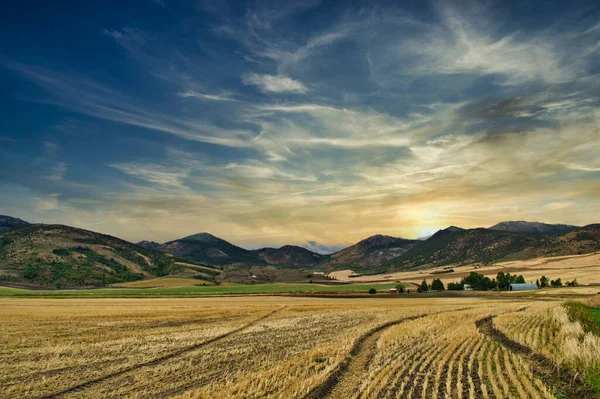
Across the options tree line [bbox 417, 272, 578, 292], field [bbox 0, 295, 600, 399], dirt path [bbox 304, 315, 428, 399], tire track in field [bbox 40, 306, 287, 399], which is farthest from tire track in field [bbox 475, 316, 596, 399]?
tree line [bbox 417, 272, 578, 292]

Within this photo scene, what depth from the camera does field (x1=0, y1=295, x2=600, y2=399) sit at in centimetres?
1791

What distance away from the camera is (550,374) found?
20.5 m

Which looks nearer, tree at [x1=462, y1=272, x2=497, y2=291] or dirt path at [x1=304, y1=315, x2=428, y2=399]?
dirt path at [x1=304, y1=315, x2=428, y2=399]

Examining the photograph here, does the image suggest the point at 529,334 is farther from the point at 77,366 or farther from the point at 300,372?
the point at 77,366

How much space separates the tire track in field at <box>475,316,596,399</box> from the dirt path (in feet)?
29.8

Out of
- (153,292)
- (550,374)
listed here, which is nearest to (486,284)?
(153,292)

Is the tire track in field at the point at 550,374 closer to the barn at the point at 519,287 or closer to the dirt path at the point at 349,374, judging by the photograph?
the dirt path at the point at 349,374

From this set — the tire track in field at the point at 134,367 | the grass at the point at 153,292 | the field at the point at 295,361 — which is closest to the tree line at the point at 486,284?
the grass at the point at 153,292

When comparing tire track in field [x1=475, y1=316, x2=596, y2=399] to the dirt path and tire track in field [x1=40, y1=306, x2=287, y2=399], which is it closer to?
the dirt path

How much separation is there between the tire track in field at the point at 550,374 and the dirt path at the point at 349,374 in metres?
9.08

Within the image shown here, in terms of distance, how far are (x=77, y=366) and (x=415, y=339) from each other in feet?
79.2

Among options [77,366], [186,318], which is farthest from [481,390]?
[186,318]

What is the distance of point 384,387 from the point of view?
18.0 meters

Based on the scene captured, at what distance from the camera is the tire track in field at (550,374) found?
17.3m
